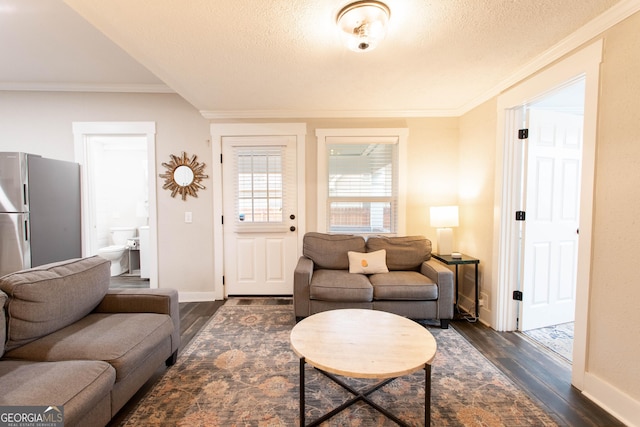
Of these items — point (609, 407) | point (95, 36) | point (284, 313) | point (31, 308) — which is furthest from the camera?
point (284, 313)

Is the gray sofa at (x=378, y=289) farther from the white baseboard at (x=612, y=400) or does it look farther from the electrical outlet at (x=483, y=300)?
the white baseboard at (x=612, y=400)

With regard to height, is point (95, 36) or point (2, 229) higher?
point (95, 36)

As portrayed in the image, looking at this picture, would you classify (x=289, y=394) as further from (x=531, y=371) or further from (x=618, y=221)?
(x=618, y=221)

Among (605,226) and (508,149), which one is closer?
(605,226)

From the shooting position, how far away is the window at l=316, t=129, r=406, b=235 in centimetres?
326

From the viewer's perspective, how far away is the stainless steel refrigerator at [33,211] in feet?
7.89

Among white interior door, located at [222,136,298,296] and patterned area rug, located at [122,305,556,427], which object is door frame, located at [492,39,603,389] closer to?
patterned area rug, located at [122,305,556,427]

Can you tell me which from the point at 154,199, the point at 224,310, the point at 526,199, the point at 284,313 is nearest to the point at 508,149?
the point at 526,199

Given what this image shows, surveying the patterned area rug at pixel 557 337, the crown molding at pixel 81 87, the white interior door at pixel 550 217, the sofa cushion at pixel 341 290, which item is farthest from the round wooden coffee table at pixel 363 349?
the crown molding at pixel 81 87

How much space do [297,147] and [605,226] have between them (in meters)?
2.80

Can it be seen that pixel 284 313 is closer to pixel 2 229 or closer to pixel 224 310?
pixel 224 310

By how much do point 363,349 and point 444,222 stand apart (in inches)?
76.6

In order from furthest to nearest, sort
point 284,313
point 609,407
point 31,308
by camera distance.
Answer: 1. point 284,313
2. point 609,407
3. point 31,308

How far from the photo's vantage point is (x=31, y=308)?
1377mm
